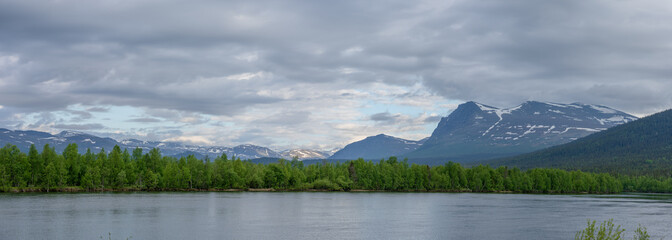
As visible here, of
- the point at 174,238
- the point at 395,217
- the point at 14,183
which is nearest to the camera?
the point at 174,238

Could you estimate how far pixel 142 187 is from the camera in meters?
185

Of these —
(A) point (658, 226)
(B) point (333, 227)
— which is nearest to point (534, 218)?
(A) point (658, 226)

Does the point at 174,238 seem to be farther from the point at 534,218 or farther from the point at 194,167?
the point at 194,167

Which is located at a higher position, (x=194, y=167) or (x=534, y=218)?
(x=194, y=167)

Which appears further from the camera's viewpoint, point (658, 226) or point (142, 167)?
point (142, 167)

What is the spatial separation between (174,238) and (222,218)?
935 inches

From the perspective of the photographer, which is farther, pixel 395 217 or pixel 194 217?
pixel 395 217

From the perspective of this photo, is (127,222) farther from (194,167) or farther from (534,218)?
(194,167)

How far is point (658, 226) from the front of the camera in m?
85.9

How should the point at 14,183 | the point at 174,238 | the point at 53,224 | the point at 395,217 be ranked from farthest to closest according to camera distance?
the point at 14,183 → the point at 395,217 → the point at 53,224 → the point at 174,238

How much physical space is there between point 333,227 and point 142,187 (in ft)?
420

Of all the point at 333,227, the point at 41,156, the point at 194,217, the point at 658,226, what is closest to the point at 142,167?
the point at 41,156

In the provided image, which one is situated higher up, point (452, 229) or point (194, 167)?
point (194, 167)

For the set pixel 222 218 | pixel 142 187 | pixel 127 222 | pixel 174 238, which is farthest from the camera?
pixel 142 187
